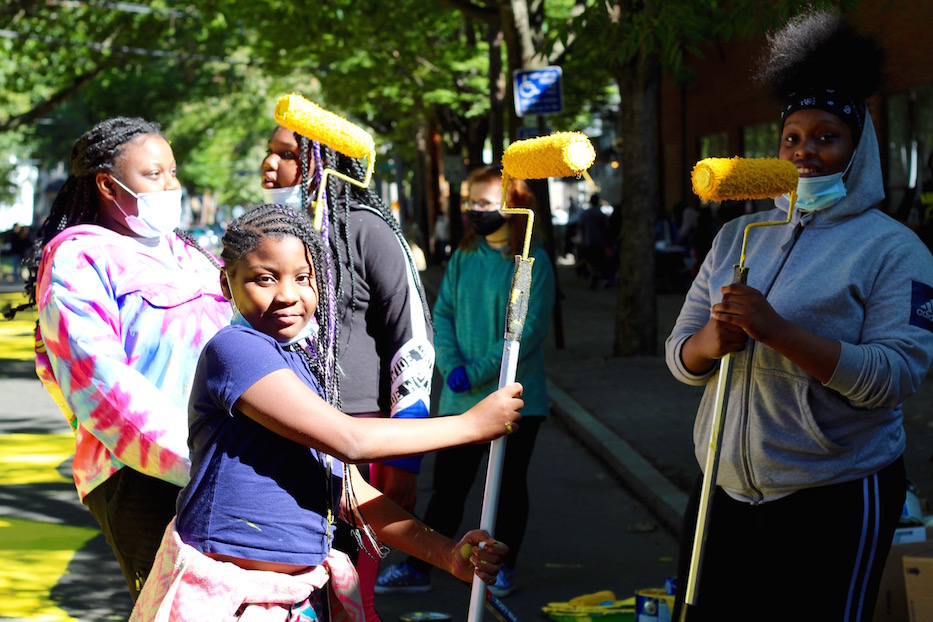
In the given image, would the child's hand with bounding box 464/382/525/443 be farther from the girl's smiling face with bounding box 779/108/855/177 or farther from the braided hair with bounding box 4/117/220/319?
the braided hair with bounding box 4/117/220/319

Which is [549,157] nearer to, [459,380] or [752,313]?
[752,313]

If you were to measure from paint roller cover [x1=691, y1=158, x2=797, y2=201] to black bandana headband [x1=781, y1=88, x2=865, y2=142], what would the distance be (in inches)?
10.1

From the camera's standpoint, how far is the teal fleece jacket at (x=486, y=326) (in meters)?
5.96

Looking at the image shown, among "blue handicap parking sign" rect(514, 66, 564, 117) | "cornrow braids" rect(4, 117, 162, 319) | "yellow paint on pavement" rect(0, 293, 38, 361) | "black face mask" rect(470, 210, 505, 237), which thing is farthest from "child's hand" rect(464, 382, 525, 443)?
"yellow paint on pavement" rect(0, 293, 38, 361)

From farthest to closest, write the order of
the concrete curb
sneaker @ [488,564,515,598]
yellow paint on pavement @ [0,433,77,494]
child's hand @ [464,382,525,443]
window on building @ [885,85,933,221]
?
window on building @ [885,85,933,221] < yellow paint on pavement @ [0,433,77,494] < the concrete curb < sneaker @ [488,564,515,598] < child's hand @ [464,382,525,443]

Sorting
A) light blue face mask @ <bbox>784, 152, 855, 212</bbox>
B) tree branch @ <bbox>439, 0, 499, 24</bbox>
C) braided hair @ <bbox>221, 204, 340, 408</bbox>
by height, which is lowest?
braided hair @ <bbox>221, 204, 340, 408</bbox>

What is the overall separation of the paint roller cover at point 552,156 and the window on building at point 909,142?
15.3 m

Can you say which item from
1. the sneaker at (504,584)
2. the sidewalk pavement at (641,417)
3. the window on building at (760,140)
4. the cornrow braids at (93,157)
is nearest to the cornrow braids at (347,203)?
the cornrow braids at (93,157)

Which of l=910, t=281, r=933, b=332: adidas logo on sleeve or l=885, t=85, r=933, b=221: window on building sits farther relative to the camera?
l=885, t=85, r=933, b=221: window on building

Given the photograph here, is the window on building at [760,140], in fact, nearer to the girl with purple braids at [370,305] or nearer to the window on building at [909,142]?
the window on building at [909,142]

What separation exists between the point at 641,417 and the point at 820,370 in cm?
735

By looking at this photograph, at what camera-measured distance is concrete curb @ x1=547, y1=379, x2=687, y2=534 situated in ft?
24.0

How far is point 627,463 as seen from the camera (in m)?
8.55

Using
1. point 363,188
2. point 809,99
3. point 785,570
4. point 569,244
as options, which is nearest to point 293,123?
point 363,188
